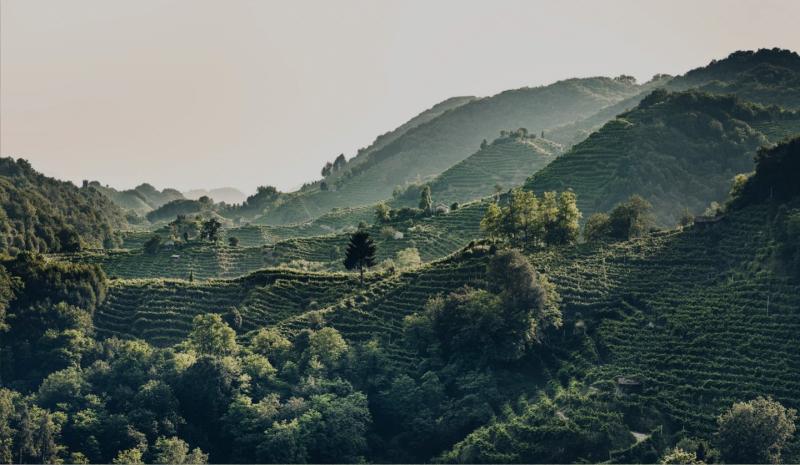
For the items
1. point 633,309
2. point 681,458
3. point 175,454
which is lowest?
point 681,458

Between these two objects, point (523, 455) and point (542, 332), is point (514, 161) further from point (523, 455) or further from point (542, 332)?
point (523, 455)

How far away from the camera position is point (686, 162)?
409ft

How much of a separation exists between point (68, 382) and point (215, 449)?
544 inches

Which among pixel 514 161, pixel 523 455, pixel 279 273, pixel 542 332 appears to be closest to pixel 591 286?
pixel 542 332

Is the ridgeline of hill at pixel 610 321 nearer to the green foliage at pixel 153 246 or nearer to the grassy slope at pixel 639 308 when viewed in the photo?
the grassy slope at pixel 639 308

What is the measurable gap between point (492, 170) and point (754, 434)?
121394 mm

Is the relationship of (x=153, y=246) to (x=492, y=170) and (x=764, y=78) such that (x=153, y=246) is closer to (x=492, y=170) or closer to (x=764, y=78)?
(x=492, y=170)

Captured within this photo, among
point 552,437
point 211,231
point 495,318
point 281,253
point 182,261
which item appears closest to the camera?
point 552,437

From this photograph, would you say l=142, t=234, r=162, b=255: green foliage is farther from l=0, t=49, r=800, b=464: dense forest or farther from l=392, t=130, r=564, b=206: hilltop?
l=392, t=130, r=564, b=206: hilltop

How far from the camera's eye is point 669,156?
12488cm

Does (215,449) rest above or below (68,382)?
below

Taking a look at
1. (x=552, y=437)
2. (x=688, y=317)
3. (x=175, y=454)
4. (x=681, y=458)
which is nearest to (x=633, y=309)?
(x=688, y=317)

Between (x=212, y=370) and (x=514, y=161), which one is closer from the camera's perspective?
(x=212, y=370)

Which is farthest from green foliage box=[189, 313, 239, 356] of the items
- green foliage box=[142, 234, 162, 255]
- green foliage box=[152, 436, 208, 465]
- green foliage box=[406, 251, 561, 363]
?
green foliage box=[142, 234, 162, 255]
